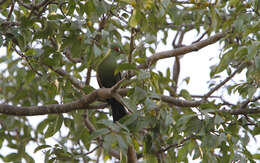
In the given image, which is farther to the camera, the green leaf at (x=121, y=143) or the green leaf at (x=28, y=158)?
the green leaf at (x=28, y=158)

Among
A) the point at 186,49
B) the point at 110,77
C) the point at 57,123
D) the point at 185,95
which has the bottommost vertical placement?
the point at 57,123

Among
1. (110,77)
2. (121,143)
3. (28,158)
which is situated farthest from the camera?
(110,77)

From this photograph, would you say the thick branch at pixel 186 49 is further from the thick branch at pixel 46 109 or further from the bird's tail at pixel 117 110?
the thick branch at pixel 46 109

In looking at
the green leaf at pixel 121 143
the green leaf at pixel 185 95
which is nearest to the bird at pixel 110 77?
the green leaf at pixel 185 95

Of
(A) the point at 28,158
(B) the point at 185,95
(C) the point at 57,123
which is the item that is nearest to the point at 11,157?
(A) the point at 28,158

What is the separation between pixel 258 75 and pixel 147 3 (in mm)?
871

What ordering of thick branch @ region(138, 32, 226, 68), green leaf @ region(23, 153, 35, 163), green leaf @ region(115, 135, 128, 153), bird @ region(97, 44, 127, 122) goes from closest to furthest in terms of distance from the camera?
green leaf @ region(115, 135, 128, 153), green leaf @ region(23, 153, 35, 163), thick branch @ region(138, 32, 226, 68), bird @ region(97, 44, 127, 122)

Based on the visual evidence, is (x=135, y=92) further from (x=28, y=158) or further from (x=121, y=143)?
(x=28, y=158)

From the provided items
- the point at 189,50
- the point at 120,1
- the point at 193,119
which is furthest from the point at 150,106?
the point at 189,50

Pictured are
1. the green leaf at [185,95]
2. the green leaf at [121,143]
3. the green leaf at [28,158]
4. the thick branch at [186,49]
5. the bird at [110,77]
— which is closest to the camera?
the green leaf at [121,143]

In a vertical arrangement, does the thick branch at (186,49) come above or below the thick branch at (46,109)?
above

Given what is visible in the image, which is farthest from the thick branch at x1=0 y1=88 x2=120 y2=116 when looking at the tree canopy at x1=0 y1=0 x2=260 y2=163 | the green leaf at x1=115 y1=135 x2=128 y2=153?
the green leaf at x1=115 y1=135 x2=128 y2=153

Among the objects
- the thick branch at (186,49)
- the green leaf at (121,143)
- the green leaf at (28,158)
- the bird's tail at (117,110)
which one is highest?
the thick branch at (186,49)

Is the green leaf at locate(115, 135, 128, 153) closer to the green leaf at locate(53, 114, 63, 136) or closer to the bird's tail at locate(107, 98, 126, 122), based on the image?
the green leaf at locate(53, 114, 63, 136)
